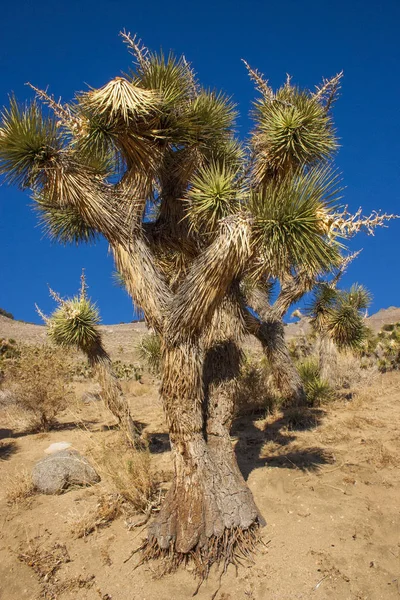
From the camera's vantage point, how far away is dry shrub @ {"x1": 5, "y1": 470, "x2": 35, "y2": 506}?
20.2ft

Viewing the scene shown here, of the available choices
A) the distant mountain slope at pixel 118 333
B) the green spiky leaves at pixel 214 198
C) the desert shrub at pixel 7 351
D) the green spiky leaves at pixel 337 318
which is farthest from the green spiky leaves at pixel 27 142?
the distant mountain slope at pixel 118 333

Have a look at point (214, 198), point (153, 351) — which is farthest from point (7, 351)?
point (214, 198)

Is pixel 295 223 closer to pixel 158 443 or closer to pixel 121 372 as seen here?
pixel 158 443

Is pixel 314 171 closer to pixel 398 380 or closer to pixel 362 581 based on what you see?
pixel 362 581

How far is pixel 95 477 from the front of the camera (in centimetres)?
681

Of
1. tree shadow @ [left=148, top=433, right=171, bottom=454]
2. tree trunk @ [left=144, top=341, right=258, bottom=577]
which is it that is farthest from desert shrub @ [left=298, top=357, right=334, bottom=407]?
tree trunk @ [left=144, top=341, right=258, bottom=577]

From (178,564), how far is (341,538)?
1724 mm

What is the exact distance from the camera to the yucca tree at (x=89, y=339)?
28.2 ft

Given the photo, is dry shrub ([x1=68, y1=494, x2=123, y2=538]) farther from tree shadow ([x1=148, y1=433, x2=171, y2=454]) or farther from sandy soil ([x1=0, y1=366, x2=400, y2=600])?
tree shadow ([x1=148, y1=433, x2=171, y2=454])

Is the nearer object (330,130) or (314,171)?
(314,171)

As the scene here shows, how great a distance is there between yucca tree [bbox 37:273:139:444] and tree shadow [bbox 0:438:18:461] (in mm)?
1945

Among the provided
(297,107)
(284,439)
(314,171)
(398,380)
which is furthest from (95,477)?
(398,380)

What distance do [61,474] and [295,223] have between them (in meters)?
4.87

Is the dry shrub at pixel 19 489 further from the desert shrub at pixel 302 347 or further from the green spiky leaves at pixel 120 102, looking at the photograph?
the desert shrub at pixel 302 347
